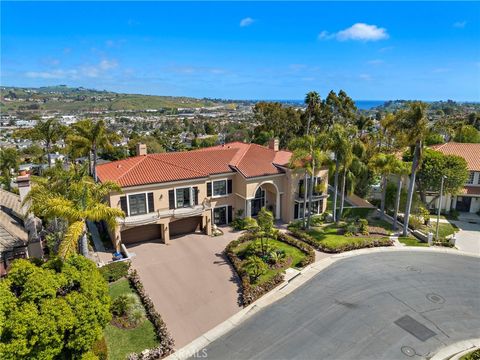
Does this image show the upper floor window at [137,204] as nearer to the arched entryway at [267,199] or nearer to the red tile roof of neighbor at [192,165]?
the red tile roof of neighbor at [192,165]

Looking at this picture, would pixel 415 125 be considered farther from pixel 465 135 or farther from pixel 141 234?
pixel 465 135

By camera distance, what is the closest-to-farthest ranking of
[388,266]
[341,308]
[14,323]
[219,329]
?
[14,323] → [219,329] → [341,308] → [388,266]

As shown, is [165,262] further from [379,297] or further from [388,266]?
[388,266]

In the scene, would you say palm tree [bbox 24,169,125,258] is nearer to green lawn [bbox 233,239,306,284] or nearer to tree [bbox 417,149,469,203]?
green lawn [bbox 233,239,306,284]

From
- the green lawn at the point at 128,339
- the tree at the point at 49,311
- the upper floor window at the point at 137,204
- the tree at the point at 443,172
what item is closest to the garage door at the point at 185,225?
the upper floor window at the point at 137,204

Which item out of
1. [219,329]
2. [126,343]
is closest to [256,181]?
[219,329]

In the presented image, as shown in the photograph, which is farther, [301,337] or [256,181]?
[256,181]

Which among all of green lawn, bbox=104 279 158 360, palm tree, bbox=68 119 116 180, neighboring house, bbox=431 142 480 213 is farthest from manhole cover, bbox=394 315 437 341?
palm tree, bbox=68 119 116 180
